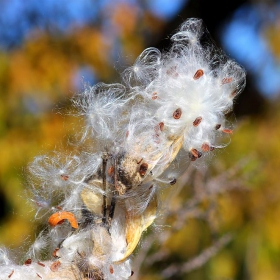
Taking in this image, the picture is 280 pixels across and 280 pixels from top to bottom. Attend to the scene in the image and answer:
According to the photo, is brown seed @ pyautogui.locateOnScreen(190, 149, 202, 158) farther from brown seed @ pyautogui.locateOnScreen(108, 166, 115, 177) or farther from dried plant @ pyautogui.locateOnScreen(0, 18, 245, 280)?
brown seed @ pyautogui.locateOnScreen(108, 166, 115, 177)

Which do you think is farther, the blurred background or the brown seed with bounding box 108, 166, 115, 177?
the blurred background

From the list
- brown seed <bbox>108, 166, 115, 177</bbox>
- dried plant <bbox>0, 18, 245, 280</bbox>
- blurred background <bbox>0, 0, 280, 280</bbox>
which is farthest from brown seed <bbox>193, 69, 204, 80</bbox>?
blurred background <bbox>0, 0, 280, 280</bbox>

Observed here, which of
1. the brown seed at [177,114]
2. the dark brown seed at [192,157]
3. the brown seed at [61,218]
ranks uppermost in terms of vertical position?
the brown seed at [177,114]

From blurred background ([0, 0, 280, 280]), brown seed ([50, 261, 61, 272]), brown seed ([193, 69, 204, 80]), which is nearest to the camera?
brown seed ([50, 261, 61, 272])

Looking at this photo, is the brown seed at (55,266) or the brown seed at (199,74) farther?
the brown seed at (199,74)

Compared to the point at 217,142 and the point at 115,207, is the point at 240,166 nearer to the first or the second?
the point at 217,142

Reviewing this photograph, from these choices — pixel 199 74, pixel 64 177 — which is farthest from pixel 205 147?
pixel 64 177

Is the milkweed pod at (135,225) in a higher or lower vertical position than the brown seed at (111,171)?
lower

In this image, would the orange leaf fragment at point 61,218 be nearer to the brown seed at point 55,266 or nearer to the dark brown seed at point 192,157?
the brown seed at point 55,266

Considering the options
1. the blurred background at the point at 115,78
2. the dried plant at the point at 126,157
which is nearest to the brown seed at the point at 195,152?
the dried plant at the point at 126,157
